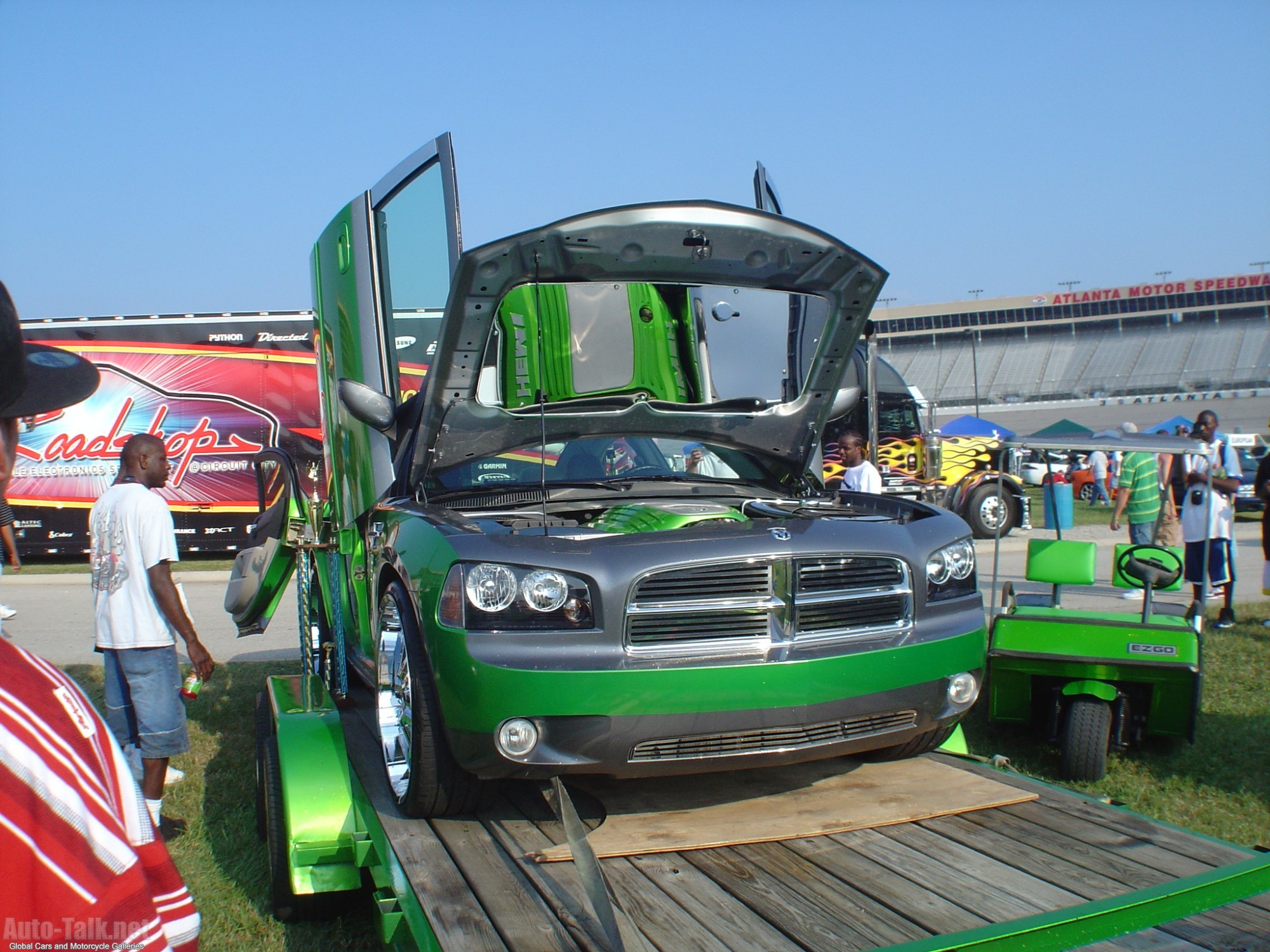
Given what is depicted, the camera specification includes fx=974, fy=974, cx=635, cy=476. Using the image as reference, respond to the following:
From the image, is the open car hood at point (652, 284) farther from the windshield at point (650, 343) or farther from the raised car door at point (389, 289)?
the raised car door at point (389, 289)

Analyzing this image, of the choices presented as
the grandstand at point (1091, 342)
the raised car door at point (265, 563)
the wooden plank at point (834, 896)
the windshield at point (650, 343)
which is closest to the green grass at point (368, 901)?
the raised car door at point (265, 563)

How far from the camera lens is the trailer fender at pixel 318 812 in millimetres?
3297

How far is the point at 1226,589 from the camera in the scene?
888cm

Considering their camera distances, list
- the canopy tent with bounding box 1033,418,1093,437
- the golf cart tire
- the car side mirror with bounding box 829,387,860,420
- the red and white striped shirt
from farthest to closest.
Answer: the canopy tent with bounding box 1033,418,1093,437
the car side mirror with bounding box 829,387,860,420
the golf cart tire
the red and white striped shirt

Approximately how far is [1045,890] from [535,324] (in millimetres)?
2680

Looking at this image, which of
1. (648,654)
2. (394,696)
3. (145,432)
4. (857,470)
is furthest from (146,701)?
(145,432)

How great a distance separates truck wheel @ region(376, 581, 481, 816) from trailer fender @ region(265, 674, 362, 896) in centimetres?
19

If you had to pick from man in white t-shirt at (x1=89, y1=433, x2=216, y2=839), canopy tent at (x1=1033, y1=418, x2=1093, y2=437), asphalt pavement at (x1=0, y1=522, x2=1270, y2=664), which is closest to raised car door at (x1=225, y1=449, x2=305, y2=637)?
man in white t-shirt at (x1=89, y1=433, x2=216, y2=839)

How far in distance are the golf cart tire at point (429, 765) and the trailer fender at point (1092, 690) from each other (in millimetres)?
3325

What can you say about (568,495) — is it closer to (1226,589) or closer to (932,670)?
(932,670)

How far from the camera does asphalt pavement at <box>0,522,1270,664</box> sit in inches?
354

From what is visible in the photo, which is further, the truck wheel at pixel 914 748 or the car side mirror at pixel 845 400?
the car side mirror at pixel 845 400

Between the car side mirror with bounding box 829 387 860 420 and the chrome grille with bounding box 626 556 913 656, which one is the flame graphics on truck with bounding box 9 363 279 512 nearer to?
the car side mirror with bounding box 829 387 860 420

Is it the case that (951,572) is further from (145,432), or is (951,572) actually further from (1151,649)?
(145,432)
